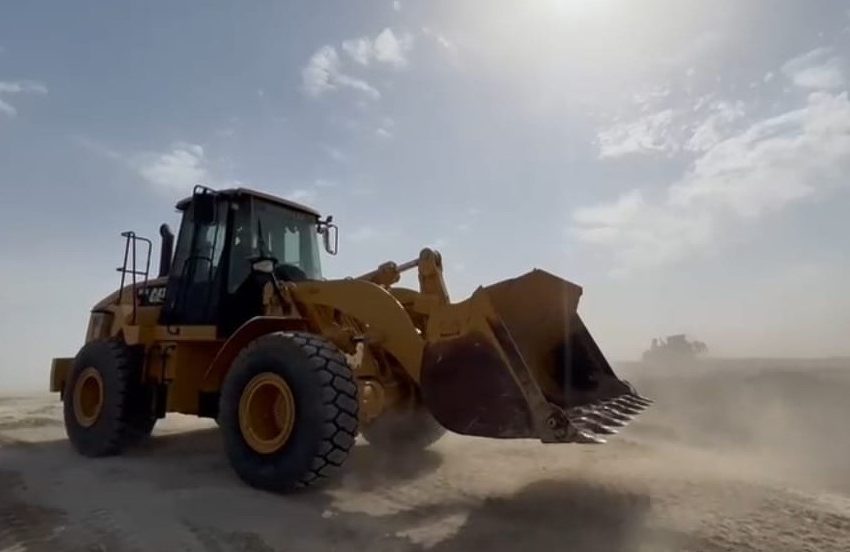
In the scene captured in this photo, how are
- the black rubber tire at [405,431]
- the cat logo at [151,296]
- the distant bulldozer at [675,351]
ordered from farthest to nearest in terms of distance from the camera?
the distant bulldozer at [675,351], the cat logo at [151,296], the black rubber tire at [405,431]

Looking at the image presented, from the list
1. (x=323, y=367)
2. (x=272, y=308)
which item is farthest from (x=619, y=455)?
(x=272, y=308)

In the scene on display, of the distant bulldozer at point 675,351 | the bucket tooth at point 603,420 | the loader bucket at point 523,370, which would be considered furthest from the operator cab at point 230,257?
the distant bulldozer at point 675,351

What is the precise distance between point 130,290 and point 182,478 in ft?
11.5

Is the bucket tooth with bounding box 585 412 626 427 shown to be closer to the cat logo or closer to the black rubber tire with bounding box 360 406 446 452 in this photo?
the black rubber tire with bounding box 360 406 446 452

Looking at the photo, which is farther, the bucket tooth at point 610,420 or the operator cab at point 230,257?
the operator cab at point 230,257

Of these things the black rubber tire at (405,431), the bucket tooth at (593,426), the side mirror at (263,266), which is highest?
the side mirror at (263,266)

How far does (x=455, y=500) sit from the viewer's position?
201 inches

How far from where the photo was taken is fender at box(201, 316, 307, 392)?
6.21 metres

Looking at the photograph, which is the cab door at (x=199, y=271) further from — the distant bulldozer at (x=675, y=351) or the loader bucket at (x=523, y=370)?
the distant bulldozer at (x=675, y=351)

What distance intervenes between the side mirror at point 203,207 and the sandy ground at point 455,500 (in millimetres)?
2510

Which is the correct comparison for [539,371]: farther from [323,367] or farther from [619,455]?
[323,367]

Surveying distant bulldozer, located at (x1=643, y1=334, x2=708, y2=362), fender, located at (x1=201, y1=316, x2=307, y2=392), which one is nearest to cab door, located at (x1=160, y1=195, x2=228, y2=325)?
fender, located at (x1=201, y1=316, x2=307, y2=392)

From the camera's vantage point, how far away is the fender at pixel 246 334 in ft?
20.4

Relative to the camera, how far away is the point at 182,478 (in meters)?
5.95
